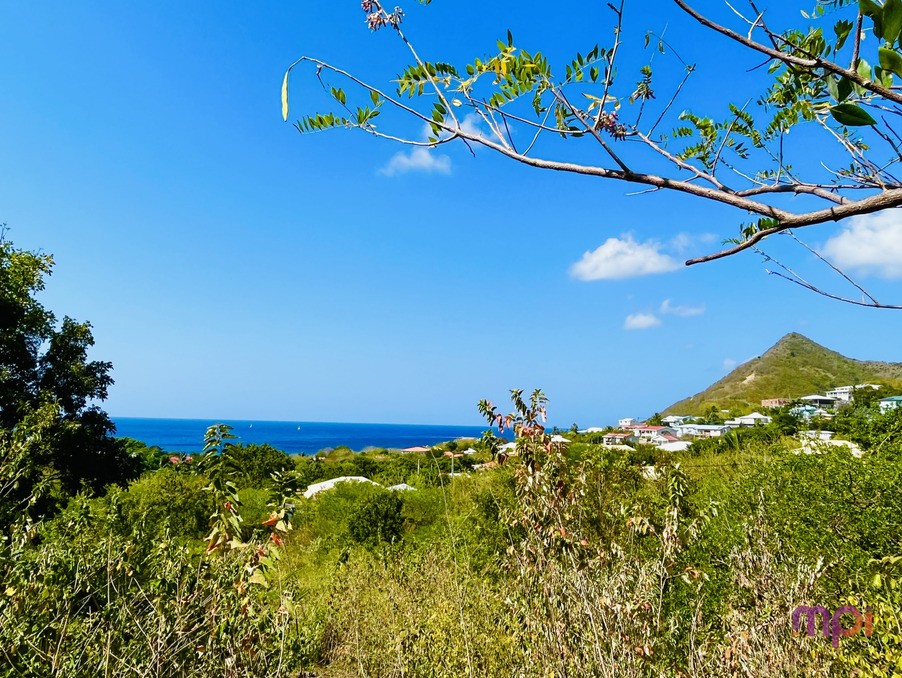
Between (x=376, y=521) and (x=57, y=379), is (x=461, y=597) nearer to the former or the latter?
(x=376, y=521)

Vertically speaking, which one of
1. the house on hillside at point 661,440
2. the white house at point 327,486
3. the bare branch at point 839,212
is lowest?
the white house at point 327,486

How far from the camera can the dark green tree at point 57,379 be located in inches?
454

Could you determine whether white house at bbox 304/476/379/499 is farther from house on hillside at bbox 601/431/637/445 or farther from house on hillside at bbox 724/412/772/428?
house on hillside at bbox 724/412/772/428

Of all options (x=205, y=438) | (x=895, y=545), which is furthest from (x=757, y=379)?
(x=205, y=438)

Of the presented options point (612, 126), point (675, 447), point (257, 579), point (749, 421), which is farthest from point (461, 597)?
point (749, 421)

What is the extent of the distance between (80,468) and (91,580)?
37.4ft

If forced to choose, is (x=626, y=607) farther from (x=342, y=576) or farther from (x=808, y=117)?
(x=342, y=576)

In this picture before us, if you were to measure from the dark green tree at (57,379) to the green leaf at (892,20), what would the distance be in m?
13.7

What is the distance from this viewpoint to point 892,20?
23.7 inches

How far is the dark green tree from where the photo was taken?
1153 cm

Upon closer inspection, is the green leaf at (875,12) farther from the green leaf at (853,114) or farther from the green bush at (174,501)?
the green bush at (174,501)

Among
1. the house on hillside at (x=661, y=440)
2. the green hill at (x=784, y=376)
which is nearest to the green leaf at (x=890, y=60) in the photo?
the house on hillside at (x=661, y=440)

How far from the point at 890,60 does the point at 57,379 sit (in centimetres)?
1637

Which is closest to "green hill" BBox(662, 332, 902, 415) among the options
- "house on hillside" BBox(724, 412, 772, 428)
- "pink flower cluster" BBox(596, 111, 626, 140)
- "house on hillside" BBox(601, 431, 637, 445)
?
"house on hillside" BBox(724, 412, 772, 428)
